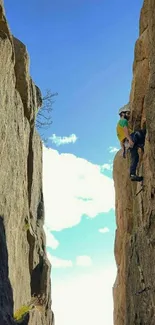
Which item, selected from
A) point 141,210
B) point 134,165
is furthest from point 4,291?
point 134,165

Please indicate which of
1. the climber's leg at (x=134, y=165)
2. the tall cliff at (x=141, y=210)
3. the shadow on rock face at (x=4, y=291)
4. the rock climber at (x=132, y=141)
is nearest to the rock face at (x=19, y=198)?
the shadow on rock face at (x=4, y=291)

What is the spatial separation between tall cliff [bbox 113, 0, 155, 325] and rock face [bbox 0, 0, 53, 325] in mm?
4498

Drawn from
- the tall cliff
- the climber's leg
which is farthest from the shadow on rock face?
the climber's leg

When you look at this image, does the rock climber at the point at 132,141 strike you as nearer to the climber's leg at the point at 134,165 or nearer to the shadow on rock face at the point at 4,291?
the climber's leg at the point at 134,165

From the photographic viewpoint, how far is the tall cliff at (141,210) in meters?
14.6

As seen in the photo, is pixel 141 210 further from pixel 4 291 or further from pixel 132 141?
pixel 4 291

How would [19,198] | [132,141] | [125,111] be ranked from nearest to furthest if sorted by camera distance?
[132,141], [19,198], [125,111]

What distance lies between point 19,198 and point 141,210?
574 centimetres

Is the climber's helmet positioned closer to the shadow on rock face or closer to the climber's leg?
the climber's leg

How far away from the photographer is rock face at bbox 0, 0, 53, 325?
16.2 m

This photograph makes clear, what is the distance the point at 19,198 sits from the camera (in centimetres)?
1931

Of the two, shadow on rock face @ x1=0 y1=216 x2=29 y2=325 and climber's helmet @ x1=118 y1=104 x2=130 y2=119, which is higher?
climber's helmet @ x1=118 y1=104 x2=130 y2=119

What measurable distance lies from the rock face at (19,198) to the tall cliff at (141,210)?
4498 millimetres

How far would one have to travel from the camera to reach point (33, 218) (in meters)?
23.7
